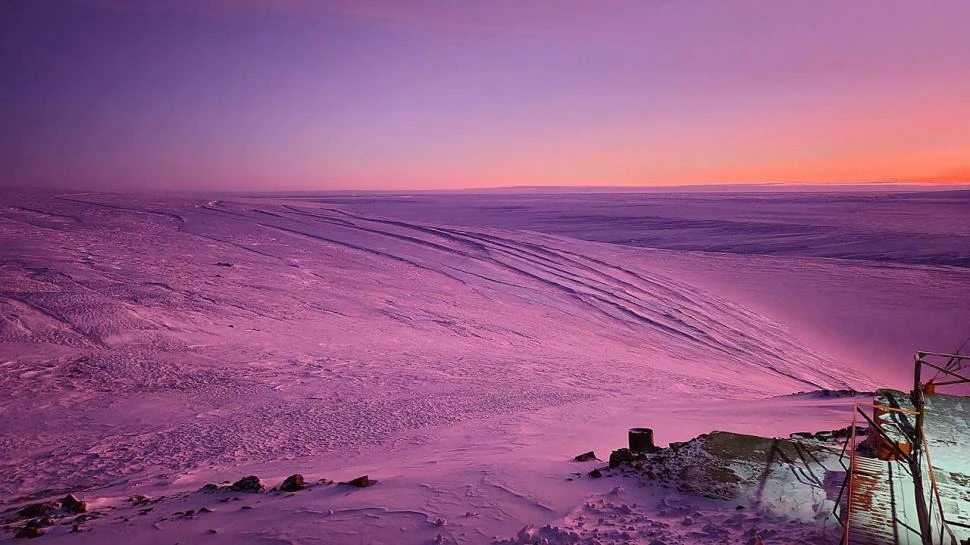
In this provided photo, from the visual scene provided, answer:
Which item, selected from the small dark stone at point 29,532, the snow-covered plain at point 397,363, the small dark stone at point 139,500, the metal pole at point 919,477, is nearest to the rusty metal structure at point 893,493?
the metal pole at point 919,477

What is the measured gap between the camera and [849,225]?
1453 inches

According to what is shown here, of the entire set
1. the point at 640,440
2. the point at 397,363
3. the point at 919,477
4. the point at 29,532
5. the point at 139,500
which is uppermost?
the point at 919,477

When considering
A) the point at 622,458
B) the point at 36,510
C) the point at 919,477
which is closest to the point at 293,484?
the point at 36,510

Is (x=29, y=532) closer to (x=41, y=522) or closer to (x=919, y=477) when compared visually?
(x=41, y=522)

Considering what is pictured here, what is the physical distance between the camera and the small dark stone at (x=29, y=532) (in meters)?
4.56

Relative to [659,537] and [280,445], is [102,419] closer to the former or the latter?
[280,445]

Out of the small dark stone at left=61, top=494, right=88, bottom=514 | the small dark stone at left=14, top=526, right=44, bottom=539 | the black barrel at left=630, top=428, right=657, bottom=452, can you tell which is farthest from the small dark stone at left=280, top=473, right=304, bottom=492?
the black barrel at left=630, top=428, right=657, bottom=452

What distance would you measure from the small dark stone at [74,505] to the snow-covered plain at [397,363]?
19 cm

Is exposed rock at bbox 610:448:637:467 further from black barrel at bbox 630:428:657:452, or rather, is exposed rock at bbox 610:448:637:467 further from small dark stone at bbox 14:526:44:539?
small dark stone at bbox 14:526:44:539

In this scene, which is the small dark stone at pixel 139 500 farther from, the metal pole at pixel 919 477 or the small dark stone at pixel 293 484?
the metal pole at pixel 919 477

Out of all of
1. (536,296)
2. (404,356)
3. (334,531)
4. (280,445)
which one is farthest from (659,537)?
(536,296)

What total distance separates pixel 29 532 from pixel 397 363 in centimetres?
667

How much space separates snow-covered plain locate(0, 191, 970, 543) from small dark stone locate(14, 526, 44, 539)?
138 mm

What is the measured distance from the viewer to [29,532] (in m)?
4.58
